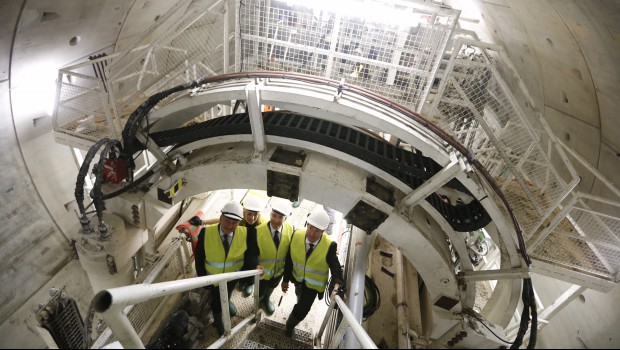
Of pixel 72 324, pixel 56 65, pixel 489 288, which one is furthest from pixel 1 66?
pixel 489 288

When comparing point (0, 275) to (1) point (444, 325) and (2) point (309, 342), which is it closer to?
(2) point (309, 342)

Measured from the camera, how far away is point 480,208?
4004 millimetres

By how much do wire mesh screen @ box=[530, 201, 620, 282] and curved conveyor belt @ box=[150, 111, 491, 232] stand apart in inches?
55.3

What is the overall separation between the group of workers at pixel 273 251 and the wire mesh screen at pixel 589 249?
311 cm

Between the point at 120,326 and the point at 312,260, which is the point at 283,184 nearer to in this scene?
the point at 312,260

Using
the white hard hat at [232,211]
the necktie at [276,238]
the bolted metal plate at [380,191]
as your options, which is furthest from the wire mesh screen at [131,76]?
the bolted metal plate at [380,191]

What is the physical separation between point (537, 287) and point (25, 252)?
1078cm

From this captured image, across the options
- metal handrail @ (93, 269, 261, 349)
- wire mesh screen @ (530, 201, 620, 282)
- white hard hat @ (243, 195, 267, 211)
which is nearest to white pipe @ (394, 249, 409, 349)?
wire mesh screen @ (530, 201, 620, 282)

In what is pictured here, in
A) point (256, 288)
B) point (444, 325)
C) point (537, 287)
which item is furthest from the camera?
point (537, 287)

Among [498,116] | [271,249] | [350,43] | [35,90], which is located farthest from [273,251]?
[35,90]

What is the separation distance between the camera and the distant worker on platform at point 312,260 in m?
3.89

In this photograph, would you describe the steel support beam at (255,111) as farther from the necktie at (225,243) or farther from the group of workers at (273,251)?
the necktie at (225,243)

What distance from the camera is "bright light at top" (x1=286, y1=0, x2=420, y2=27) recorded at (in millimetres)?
3578

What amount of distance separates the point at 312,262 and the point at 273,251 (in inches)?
21.3
